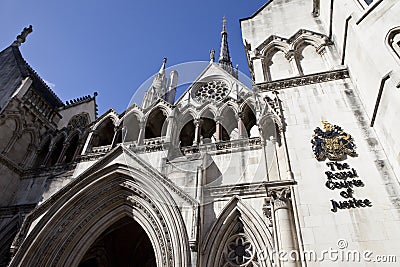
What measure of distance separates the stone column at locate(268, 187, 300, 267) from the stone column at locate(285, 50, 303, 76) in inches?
197

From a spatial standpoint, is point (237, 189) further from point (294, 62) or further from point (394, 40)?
point (394, 40)

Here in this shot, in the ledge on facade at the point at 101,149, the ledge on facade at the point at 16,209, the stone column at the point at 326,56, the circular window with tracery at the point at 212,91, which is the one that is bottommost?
the ledge on facade at the point at 16,209

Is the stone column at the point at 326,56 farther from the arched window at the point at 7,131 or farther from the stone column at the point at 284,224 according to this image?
the arched window at the point at 7,131

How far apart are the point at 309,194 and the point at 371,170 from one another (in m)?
1.60

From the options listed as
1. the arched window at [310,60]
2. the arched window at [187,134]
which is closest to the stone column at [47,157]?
the arched window at [187,134]

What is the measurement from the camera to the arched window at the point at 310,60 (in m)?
10.1

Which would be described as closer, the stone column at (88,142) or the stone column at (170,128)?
the stone column at (170,128)

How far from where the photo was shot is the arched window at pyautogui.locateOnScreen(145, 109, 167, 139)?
41.0 ft

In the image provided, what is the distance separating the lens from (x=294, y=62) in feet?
34.1

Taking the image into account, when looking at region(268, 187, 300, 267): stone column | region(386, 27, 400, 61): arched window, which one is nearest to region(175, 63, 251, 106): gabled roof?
region(386, 27, 400, 61): arched window

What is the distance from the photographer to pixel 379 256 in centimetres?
541

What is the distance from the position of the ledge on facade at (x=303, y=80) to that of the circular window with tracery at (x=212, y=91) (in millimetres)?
4339

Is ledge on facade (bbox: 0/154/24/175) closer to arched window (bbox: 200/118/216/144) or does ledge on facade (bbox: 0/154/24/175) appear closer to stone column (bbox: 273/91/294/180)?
arched window (bbox: 200/118/216/144)

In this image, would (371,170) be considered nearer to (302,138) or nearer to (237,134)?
(302,138)
